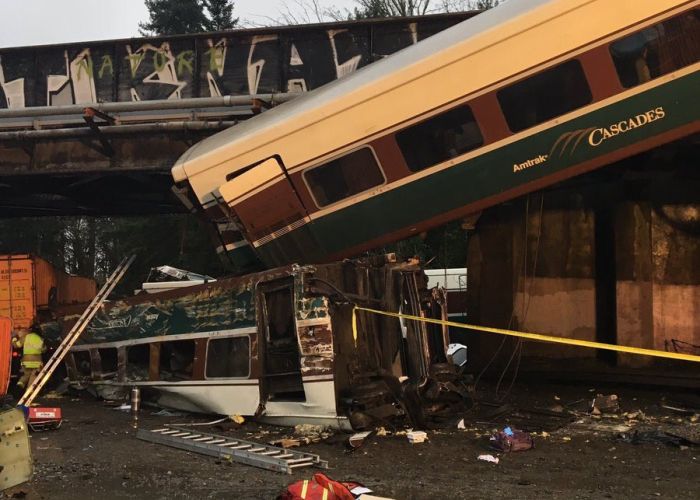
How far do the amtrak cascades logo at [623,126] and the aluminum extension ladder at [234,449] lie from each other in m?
4.65

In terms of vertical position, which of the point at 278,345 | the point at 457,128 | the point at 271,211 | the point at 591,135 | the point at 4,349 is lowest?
the point at 278,345

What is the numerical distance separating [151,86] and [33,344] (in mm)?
5430

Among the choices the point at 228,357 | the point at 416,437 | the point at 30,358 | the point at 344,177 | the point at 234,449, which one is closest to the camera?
the point at 234,449

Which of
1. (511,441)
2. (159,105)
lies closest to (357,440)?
(511,441)

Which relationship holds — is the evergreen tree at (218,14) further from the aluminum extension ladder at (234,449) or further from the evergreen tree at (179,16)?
the aluminum extension ladder at (234,449)

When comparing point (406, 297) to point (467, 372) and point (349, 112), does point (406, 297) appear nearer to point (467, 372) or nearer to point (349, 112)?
point (349, 112)

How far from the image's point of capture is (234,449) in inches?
234

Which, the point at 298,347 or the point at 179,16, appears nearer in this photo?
the point at 298,347

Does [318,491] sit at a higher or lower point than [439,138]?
lower

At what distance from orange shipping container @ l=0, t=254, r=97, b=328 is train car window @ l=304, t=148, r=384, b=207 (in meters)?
6.24

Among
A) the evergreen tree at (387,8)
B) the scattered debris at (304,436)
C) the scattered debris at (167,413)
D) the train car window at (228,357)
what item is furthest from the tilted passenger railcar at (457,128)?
the evergreen tree at (387,8)

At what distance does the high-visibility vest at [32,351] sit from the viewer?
955 cm

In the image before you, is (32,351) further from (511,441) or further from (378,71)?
(511,441)

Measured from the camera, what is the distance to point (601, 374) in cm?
988
